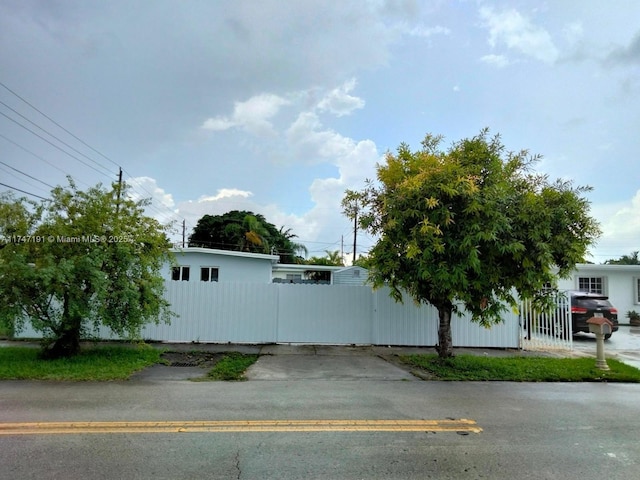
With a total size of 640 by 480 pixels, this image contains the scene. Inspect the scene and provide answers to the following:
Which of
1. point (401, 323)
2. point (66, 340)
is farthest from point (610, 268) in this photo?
point (66, 340)

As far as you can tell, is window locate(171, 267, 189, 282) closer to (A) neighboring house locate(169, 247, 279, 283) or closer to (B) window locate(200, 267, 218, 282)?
(A) neighboring house locate(169, 247, 279, 283)

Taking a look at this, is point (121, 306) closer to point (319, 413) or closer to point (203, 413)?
point (203, 413)

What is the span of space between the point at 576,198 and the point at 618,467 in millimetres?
5765

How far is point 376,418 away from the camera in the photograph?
5.62m

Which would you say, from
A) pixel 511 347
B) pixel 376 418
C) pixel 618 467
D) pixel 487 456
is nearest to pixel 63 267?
pixel 376 418

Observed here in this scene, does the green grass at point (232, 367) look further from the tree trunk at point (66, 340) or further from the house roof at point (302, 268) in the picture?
the house roof at point (302, 268)

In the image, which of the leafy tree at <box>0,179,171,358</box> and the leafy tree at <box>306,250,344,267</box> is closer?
the leafy tree at <box>0,179,171,358</box>

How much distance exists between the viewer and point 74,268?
8680 millimetres

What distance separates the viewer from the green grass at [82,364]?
7.80 m

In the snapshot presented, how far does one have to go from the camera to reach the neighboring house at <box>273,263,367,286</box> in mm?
23641

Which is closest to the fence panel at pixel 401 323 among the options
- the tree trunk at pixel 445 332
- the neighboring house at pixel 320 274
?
the tree trunk at pixel 445 332

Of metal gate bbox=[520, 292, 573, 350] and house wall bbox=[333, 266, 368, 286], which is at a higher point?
house wall bbox=[333, 266, 368, 286]

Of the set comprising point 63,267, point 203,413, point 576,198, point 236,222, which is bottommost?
point 203,413
